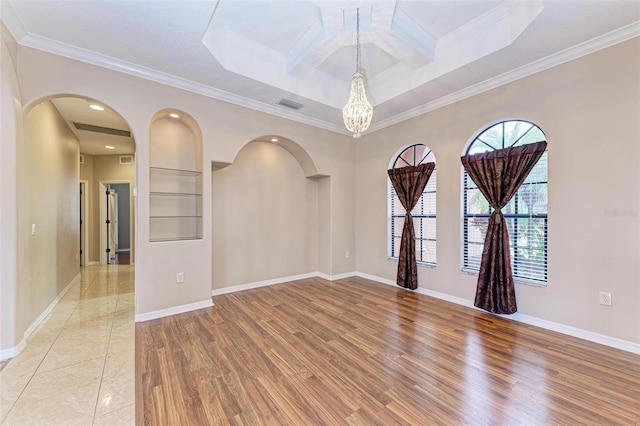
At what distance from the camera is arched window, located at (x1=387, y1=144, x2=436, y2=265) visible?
14.2 feet

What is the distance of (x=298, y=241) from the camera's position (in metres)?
5.30

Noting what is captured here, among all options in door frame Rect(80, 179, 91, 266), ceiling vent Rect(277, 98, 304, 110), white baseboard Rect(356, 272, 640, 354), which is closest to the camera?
white baseboard Rect(356, 272, 640, 354)

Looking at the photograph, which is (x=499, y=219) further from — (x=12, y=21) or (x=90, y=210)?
(x=90, y=210)

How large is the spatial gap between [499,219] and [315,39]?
319cm

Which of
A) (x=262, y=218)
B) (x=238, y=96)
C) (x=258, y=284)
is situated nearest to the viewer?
(x=238, y=96)

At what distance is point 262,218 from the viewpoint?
486 cm

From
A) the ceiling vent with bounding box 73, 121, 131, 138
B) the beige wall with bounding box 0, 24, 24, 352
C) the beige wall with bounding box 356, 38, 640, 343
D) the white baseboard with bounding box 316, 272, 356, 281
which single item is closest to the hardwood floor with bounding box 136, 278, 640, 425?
the beige wall with bounding box 356, 38, 640, 343

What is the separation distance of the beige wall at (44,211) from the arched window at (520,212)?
17.2 ft

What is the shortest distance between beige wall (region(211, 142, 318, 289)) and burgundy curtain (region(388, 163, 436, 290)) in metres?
1.81

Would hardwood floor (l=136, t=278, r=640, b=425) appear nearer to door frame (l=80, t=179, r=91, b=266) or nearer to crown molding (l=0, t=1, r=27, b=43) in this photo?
crown molding (l=0, t=1, r=27, b=43)

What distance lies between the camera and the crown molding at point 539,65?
2553 millimetres

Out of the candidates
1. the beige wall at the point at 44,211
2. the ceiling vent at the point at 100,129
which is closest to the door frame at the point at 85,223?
the beige wall at the point at 44,211

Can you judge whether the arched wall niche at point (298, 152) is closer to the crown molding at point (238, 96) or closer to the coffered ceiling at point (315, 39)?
the crown molding at point (238, 96)

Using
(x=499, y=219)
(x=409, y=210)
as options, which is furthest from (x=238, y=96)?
(x=499, y=219)
